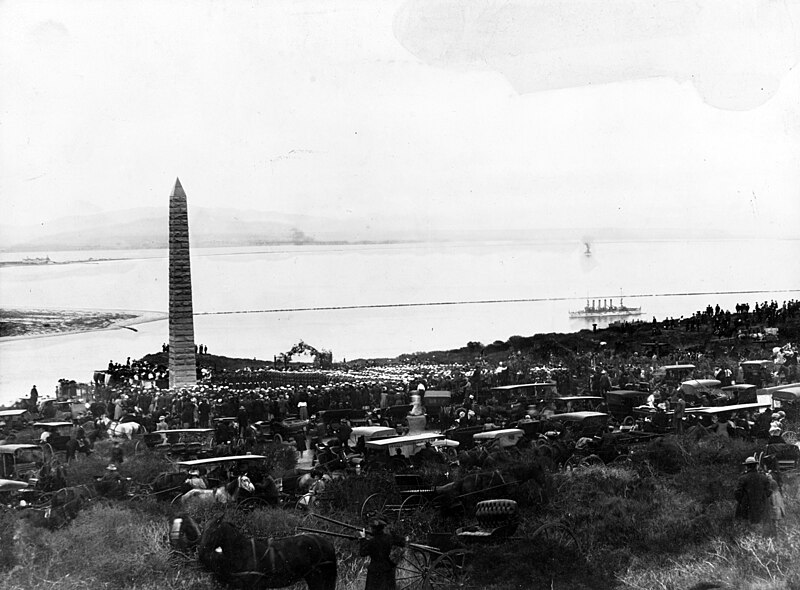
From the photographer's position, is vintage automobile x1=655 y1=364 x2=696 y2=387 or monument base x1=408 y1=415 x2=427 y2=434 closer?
monument base x1=408 y1=415 x2=427 y2=434

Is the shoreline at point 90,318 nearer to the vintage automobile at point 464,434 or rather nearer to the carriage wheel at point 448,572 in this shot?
the vintage automobile at point 464,434

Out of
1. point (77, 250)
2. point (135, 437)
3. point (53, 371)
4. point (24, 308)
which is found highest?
point (77, 250)

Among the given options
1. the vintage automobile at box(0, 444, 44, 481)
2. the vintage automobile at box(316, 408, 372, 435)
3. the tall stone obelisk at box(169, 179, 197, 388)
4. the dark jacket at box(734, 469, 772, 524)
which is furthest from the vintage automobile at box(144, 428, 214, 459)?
the dark jacket at box(734, 469, 772, 524)

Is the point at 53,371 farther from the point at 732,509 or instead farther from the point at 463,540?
the point at 732,509

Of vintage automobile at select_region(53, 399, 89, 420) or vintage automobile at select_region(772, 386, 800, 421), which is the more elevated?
vintage automobile at select_region(53, 399, 89, 420)

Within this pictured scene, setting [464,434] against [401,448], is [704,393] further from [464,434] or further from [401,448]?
[401,448]

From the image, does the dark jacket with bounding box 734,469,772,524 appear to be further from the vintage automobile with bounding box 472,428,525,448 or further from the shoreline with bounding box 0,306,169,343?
the shoreline with bounding box 0,306,169,343

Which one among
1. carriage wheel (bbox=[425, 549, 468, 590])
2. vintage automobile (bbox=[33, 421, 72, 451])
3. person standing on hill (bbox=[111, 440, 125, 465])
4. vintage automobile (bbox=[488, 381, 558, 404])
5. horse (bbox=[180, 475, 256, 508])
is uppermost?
vintage automobile (bbox=[488, 381, 558, 404])

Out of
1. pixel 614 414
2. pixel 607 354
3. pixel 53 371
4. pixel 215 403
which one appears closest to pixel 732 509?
pixel 614 414
